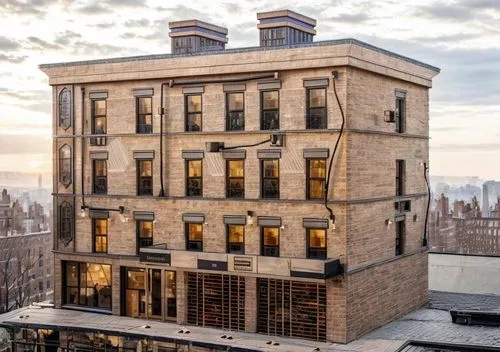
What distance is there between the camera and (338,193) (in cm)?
2841

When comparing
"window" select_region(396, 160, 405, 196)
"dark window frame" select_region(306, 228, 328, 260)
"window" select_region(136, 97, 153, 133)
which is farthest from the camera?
"window" select_region(396, 160, 405, 196)

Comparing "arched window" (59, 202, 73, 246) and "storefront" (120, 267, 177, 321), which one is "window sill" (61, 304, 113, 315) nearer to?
"storefront" (120, 267, 177, 321)

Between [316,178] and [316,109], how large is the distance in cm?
295

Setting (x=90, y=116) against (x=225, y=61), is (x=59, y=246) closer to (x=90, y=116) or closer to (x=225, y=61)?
(x=90, y=116)

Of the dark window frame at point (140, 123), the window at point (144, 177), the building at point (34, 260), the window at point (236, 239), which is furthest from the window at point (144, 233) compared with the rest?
the building at point (34, 260)

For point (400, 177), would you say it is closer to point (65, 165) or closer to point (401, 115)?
point (401, 115)

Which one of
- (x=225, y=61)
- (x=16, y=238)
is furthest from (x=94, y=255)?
(x=16, y=238)

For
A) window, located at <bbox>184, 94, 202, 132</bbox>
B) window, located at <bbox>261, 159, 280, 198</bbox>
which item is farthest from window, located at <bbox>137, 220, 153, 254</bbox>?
window, located at <bbox>261, 159, 280, 198</bbox>

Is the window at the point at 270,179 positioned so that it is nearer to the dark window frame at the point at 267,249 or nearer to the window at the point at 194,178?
the dark window frame at the point at 267,249

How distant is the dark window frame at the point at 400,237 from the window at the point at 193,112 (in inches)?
433

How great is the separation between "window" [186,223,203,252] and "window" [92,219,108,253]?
469 cm

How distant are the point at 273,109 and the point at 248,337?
9964 mm

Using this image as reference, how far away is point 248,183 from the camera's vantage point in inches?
1196

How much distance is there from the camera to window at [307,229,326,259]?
28.9 m
